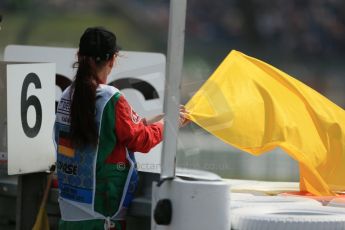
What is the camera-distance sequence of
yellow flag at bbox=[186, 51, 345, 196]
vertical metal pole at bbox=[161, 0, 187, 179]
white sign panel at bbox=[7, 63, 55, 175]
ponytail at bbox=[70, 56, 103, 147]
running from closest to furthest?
vertical metal pole at bbox=[161, 0, 187, 179]
ponytail at bbox=[70, 56, 103, 147]
yellow flag at bbox=[186, 51, 345, 196]
white sign panel at bbox=[7, 63, 55, 175]

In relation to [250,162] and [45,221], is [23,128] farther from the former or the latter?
[250,162]

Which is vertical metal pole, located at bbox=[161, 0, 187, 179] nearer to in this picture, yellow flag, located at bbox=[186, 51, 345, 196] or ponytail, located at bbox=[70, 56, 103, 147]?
ponytail, located at bbox=[70, 56, 103, 147]

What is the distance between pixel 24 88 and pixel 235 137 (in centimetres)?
94

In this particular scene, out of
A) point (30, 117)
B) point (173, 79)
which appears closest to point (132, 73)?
point (30, 117)

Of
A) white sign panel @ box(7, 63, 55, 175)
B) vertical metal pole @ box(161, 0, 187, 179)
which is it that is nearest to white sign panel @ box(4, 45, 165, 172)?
white sign panel @ box(7, 63, 55, 175)

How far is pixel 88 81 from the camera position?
3268 millimetres

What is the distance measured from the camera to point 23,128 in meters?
3.74

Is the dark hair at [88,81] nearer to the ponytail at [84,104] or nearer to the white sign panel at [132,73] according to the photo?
the ponytail at [84,104]

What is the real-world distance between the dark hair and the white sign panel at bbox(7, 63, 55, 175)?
0.49 metres

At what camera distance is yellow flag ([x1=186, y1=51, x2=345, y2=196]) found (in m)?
3.49

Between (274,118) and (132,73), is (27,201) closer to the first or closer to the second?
(274,118)

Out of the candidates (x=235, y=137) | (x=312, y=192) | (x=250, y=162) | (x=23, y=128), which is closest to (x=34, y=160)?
(x=23, y=128)

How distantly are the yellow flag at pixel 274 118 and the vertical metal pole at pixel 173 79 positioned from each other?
2.26ft

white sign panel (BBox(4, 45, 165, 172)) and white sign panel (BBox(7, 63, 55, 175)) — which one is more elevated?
white sign panel (BBox(4, 45, 165, 172))
